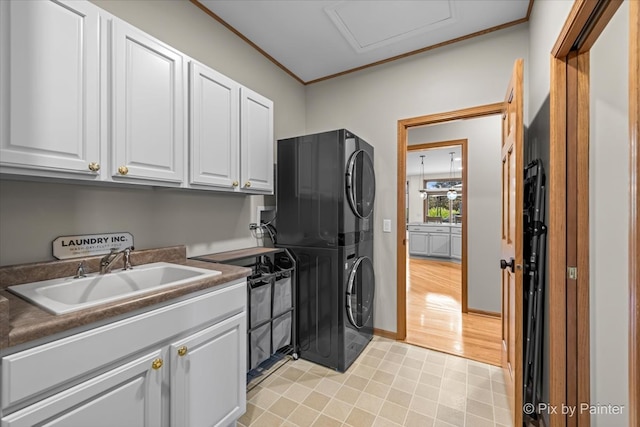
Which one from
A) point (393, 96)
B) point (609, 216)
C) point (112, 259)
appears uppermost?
point (393, 96)

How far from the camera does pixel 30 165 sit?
1039mm

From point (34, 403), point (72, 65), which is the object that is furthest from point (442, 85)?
point (34, 403)

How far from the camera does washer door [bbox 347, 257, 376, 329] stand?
2.27 m

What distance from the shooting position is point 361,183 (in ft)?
8.02

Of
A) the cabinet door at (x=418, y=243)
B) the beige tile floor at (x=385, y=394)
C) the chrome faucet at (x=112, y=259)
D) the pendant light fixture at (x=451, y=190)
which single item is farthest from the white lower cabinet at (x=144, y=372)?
the cabinet door at (x=418, y=243)

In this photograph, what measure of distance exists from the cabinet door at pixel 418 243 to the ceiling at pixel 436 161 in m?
→ 2.04

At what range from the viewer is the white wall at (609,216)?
1.15m

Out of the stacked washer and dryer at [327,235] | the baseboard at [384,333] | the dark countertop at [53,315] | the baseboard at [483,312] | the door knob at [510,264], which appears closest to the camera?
the dark countertop at [53,315]

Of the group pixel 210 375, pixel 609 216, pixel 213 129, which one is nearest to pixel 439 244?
pixel 609 216

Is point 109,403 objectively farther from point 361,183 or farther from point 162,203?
point 361,183

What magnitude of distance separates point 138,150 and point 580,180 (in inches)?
83.8

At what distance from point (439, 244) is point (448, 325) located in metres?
4.61

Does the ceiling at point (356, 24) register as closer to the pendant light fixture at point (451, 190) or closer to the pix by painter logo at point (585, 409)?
the pix by painter logo at point (585, 409)

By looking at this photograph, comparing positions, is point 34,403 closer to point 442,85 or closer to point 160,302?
point 160,302
